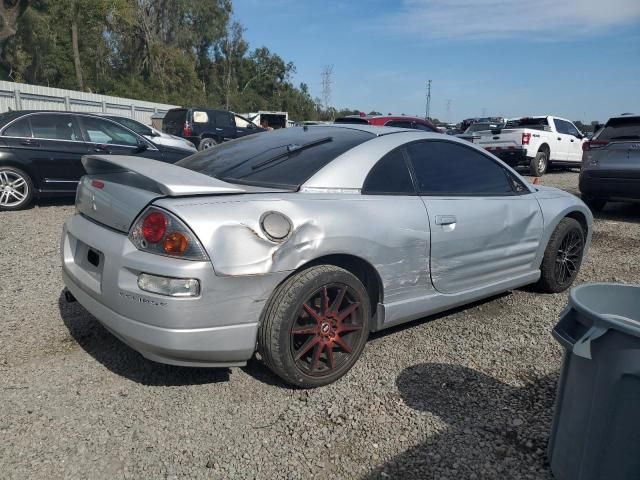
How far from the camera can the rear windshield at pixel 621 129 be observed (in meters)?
7.67

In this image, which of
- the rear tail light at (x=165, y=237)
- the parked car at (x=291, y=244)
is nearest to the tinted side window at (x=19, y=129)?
the parked car at (x=291, y=244)

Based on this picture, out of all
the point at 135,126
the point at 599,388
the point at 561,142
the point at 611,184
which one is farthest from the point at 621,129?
the point at 135,126

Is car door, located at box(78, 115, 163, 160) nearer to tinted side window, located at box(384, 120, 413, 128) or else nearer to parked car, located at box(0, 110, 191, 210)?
parked car, located at box(0, 110, 191, 210)

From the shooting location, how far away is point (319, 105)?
74062 mm

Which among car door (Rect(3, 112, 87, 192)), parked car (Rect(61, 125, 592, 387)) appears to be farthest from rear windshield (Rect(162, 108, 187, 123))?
parked car (Rect(61, 125, 592, 387))

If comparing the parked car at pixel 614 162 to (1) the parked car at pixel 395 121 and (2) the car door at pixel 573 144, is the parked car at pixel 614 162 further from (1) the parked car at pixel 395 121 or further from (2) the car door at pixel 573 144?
(2) the car door at pixel 573 144

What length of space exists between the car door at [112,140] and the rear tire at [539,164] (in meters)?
10.6

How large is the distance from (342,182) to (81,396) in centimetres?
186

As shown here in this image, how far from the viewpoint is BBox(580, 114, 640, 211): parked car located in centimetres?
742

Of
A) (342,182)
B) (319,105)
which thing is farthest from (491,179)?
(319,105)

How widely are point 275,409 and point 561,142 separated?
582 inches

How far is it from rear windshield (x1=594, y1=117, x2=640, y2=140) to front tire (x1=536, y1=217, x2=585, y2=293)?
4235 mm

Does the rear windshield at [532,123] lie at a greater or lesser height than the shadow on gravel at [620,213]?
greater

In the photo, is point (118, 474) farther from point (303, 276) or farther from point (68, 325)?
point (68, 325)
